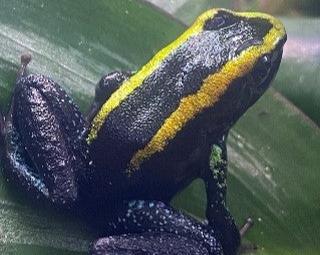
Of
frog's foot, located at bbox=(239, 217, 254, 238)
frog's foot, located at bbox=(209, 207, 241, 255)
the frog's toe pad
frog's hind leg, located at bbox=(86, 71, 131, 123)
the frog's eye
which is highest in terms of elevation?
the frog's eye

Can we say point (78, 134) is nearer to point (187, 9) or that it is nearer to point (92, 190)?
point (92, 190)

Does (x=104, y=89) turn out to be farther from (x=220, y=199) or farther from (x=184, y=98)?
(x=220, y=199)

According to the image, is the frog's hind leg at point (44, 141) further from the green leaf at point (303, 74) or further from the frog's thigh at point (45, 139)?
the green leaf at point (303, 74)

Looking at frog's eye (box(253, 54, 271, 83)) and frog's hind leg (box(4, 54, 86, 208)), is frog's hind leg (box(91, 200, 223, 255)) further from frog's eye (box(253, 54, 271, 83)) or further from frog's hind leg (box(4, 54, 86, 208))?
frog's eye (box(253, 54, 271, 83))

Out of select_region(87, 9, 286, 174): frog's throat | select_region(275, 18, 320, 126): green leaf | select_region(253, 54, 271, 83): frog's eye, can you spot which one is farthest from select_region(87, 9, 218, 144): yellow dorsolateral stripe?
select_region(275, 18, 320, 126): green leaf

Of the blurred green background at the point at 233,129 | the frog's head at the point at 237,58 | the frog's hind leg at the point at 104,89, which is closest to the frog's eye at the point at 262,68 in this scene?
the frog's head at the point at 237,58

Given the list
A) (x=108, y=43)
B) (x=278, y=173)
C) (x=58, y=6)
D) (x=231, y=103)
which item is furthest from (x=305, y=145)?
(x=58, y=6)
